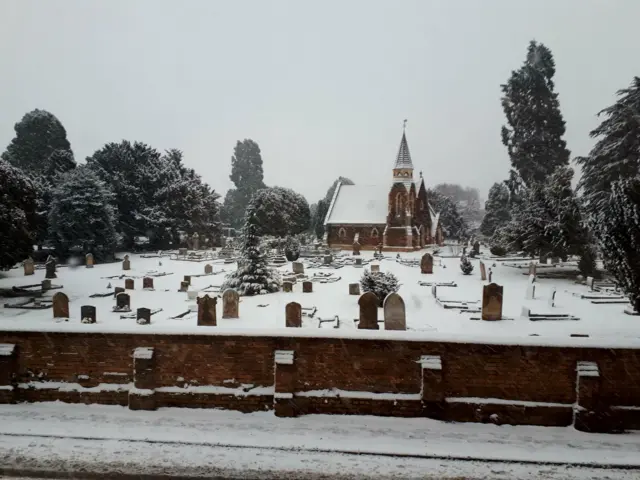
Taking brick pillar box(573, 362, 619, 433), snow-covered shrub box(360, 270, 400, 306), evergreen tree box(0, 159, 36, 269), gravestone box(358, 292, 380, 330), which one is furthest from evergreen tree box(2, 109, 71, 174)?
brick pillar box(573, 362, 619, 433)

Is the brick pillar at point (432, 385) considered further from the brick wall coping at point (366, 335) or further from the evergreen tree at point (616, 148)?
the evergreen tree at point (616, 148)

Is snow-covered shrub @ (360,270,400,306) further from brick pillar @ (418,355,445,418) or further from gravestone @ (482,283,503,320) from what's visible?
brick pillar @ (418,355,445,418)

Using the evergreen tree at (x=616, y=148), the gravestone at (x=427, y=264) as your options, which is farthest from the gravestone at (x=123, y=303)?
the evergreen tree at (x=616, y=148)

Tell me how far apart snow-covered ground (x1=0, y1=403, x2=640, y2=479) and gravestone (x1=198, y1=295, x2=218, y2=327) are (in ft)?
18.6

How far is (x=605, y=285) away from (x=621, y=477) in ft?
59.1

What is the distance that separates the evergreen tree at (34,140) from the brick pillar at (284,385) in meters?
47.2

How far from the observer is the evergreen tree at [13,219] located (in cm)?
1739

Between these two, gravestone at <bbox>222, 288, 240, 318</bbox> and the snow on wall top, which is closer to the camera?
gravestone at <bbox>222, 288, 240, 318</bbox>

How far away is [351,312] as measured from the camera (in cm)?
1545

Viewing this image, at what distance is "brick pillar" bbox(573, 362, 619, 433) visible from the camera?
6.87 metres

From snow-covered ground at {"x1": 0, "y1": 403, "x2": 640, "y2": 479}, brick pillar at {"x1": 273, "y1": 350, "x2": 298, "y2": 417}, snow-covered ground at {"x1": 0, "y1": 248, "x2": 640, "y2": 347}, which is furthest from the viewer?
snow-covered ground at {"x1": 0, "y1": 248, "x2": 640, "y2": 347}

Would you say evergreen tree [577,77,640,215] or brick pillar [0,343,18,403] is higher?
evergreen tree [577,77,640,215]

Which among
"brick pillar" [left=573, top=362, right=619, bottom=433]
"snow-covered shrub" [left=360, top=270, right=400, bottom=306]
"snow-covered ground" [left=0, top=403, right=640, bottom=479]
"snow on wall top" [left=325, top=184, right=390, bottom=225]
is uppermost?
"snow on wall top" [left=325, top=184, right=390, bottom=225]

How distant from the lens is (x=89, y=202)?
31141 millimetres
